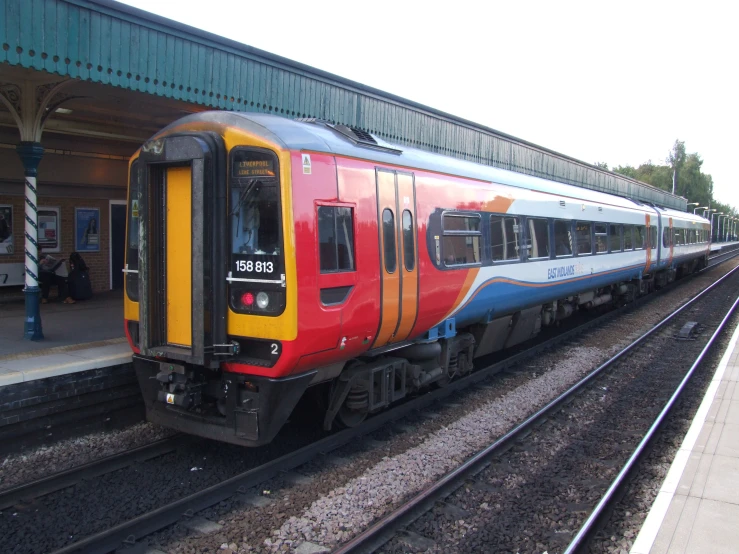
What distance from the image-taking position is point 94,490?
5.12 m

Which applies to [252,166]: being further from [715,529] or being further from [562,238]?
[562,238]

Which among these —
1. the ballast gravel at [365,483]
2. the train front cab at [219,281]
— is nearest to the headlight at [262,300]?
the train front cab at [219,281]

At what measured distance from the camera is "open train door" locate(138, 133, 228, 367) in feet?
16.7

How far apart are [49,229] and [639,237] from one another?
15.2 m

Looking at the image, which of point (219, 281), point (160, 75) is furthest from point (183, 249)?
point (160, 75)

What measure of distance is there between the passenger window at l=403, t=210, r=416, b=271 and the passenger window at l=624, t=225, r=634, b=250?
36.0ft

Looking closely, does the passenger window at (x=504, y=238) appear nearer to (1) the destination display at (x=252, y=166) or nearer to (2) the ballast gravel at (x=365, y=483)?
(2) the ballast gravel at (x=365, y=483)

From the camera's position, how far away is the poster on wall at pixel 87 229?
491 inches

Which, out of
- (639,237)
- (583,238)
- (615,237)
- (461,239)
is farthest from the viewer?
(639,237)

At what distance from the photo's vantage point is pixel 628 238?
16.0 meters

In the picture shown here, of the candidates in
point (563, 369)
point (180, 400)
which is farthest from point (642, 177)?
point (180, 400)

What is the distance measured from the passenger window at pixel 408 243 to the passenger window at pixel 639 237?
1234 cm

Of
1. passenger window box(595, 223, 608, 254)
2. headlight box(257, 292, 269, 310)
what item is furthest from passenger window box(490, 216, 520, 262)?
passenger window box(595, 223, 608, 254)

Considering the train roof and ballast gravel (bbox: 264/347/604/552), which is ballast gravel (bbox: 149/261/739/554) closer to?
ballast gravel (bbox: 264/347/604/552)
